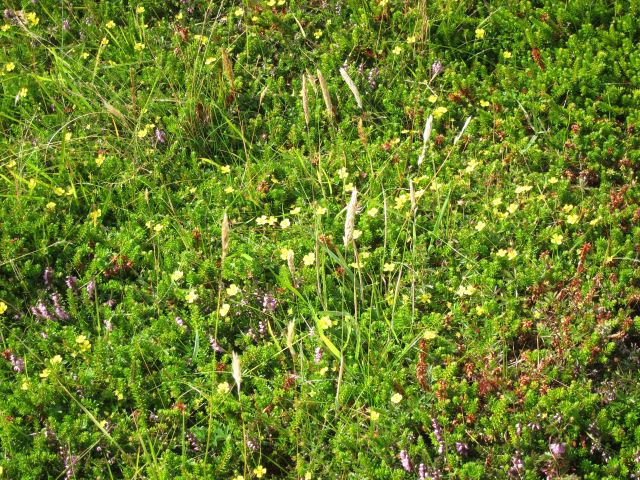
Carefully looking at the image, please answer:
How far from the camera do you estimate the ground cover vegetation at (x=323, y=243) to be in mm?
3537

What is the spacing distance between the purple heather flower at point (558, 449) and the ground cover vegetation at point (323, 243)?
5 cm

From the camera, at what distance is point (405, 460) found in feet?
11.0

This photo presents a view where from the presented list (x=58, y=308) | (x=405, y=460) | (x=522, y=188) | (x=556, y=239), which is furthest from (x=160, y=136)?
(x=405, y=460)

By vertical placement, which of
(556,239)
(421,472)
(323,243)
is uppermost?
(323,243)

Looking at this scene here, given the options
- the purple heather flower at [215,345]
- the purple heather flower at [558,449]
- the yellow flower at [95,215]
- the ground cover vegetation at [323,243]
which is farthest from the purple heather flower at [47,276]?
the purple heather flower at [558,449]

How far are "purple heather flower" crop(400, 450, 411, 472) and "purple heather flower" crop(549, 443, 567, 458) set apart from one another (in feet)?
1.97

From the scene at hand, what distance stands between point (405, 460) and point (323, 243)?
1133 millimetres

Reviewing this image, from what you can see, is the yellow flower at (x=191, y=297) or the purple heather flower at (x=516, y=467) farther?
the yellow flower at (x=191, y=297)

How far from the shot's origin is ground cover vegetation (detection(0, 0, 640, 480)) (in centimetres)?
354

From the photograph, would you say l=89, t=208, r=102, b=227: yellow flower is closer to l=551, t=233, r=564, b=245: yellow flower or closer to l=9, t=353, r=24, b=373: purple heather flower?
l=9, t=353, r=24, b=373: purple heather flower

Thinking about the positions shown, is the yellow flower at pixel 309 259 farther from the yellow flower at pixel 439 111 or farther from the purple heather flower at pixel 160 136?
the purple heather flower at pixel 160 136

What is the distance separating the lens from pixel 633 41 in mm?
5074

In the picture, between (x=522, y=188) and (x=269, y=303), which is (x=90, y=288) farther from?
(x=522, y=188)

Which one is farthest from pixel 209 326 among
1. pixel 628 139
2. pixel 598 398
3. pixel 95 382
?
pixel 628 139
